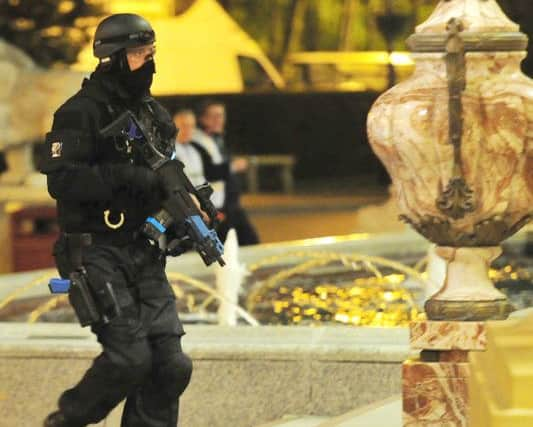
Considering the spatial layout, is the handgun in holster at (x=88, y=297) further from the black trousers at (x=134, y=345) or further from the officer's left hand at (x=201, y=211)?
the officer's left hand at (x=201, y=211)

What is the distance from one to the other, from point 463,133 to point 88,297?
1542mm

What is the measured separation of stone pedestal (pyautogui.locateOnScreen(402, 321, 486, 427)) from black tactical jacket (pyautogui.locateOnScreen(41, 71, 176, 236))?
118 centimetres

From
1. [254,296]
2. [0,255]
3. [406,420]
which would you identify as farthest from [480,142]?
[0,255]

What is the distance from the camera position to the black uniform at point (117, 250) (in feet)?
26.1

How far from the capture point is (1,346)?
381 inches

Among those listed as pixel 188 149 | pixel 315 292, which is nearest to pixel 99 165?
pixel 315 292

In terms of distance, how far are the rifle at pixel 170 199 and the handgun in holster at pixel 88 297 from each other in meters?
0.26

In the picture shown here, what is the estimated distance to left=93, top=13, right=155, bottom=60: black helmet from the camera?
8.06m

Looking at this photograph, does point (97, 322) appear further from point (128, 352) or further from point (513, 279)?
point (513, 279)

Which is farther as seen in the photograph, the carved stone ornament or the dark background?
the dark background

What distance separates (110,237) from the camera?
8.06 meters

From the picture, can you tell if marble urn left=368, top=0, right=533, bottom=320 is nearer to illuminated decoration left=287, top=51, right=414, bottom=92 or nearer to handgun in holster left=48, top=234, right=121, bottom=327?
handgun in holster left=48, top=234, right=121, bottom=327

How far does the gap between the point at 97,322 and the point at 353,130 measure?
95.7 feet

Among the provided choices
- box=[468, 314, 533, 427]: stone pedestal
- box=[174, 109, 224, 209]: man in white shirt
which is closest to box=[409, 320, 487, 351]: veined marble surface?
box=[468, 314, 533, 427]: stone pedestal
